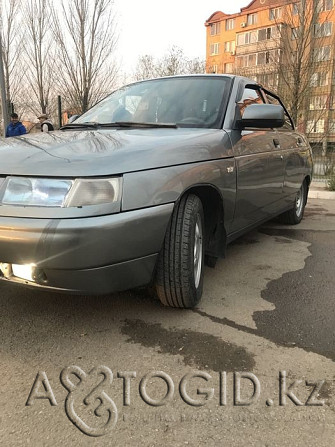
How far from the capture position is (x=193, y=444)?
165 centimetres

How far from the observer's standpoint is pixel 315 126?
14.1 m

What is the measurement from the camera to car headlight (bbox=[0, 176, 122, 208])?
6.86 feet

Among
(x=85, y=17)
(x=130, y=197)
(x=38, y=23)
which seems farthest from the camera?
(x=38, y=23)

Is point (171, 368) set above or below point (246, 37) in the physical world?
below

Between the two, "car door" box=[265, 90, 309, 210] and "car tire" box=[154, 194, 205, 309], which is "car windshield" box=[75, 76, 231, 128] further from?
"car door" box=[265, 90, 309, 210]

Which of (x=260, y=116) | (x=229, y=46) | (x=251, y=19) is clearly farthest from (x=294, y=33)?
(x=229, y=46)

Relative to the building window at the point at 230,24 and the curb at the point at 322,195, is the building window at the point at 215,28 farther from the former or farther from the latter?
the curb at the point at 322,195

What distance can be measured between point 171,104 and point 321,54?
39.9 ft

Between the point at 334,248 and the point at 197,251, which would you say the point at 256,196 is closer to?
the point at 197,251

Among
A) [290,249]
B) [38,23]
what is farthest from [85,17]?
[290,249]

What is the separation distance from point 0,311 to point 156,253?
118 centimetres

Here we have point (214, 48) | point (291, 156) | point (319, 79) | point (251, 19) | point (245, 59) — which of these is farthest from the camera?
point (214, 48)

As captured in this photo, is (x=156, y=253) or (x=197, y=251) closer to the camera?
(x=156, y=253)

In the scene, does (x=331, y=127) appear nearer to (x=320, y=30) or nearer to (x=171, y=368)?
(x=320, y=30)
